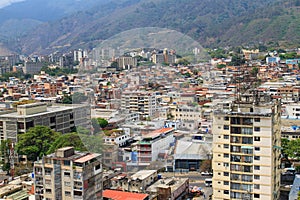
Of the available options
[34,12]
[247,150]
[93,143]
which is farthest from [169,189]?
[34,12]

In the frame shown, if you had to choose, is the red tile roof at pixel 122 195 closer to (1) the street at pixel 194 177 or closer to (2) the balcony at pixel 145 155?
(2) the balcony at pixel 145 155

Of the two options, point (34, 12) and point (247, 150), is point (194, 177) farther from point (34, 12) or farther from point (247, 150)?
point (34, 12)

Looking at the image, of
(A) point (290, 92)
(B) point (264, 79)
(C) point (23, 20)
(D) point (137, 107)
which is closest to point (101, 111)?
(D) point (137, 107)

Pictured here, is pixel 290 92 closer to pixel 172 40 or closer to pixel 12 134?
pixel 172 40

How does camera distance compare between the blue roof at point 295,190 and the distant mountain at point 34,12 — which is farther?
the distant mountain at point 34,12

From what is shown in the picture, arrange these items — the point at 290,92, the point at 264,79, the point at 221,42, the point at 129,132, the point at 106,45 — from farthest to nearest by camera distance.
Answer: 1. the point at 221,42
2. the point at 264,79
3. the point at 290,92
4. the point at 106,45
5. the point at 129,132

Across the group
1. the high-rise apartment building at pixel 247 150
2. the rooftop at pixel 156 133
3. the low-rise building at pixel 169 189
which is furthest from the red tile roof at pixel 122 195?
the high-rise apartment building at pixel 247 150

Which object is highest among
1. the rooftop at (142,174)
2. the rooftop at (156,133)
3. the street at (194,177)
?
the rooftop at (156,133)
